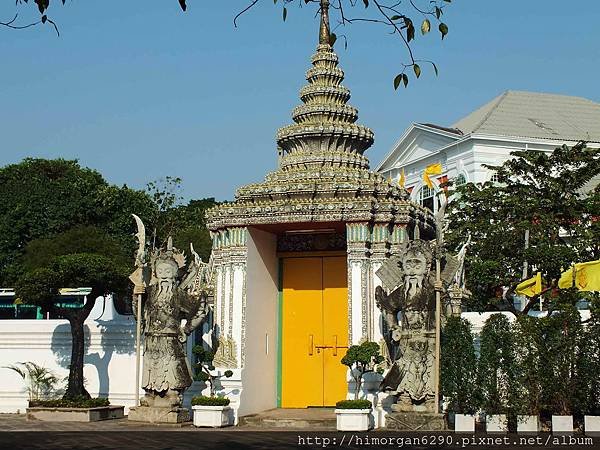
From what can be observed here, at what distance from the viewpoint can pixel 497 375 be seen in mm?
14234

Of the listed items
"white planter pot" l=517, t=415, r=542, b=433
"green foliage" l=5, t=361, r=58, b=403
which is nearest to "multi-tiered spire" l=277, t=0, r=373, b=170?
"white planter pot" l=517, t=415, r=542, b=433

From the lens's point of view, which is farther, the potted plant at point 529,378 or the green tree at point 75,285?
the green tree at point 75,285

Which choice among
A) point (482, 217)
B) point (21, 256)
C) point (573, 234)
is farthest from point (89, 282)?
point (21, 256)

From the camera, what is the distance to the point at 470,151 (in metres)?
43.7

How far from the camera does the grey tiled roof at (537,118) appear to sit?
1754 inches

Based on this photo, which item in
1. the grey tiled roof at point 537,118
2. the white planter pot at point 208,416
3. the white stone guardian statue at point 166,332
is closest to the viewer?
the white planter pot at point 208,416

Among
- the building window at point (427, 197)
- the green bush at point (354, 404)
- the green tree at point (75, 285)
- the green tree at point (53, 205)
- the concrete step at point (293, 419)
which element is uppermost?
the building window at point (427, 197)

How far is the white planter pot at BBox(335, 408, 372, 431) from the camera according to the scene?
13.9 m

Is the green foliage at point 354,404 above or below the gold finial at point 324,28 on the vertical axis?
below

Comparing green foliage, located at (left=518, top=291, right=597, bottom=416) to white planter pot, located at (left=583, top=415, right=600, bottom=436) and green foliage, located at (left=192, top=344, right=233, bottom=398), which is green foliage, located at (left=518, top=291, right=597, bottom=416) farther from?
green foliage, located at (left=192, top=344, right=233, bottom=398)

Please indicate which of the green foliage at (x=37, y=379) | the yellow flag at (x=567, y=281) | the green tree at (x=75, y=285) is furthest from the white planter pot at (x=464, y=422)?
the green foliage at (x=37, y=379)

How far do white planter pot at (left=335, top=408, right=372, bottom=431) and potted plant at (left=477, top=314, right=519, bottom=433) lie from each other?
1.92m

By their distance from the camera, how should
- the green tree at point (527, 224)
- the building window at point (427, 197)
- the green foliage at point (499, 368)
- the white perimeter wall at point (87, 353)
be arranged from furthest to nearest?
the building window at point (427, 197) < the green tree at point (527, 224) < the white perimeter wall at point (87, 353) < the green foliage at point (499, 368)

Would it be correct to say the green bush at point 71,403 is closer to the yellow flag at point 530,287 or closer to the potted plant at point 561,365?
the potted plant at point 561,365
